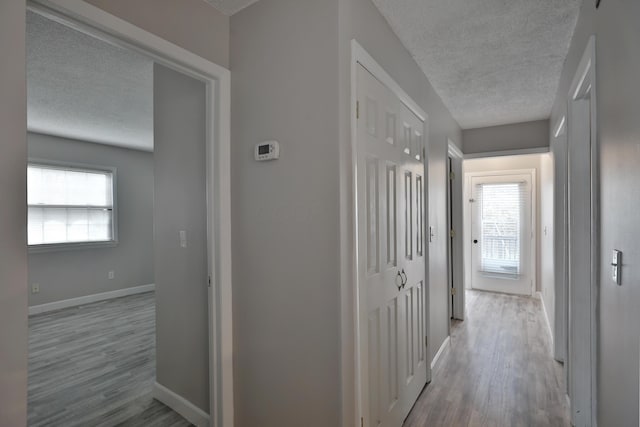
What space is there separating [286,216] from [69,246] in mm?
4904

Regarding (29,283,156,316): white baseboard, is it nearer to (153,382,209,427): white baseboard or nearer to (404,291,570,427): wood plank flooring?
(153,382,209,427): white baseboard

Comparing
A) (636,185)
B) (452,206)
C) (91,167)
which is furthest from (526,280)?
(91,167)

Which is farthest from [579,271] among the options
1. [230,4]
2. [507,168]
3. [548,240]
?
[507,168]

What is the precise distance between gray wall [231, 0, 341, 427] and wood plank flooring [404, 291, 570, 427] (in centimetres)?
108

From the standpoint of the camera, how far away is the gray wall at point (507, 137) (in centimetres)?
376

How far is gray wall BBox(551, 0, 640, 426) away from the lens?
3.12 feet

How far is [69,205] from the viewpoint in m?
4.80

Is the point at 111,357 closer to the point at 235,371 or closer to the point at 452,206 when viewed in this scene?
the point at 235,371

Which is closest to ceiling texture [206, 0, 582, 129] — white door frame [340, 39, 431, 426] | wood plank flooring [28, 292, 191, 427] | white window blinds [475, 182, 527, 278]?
white door frame [340, 39, 431, 426]

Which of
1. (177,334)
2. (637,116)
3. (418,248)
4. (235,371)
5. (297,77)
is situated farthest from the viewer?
(418,248)

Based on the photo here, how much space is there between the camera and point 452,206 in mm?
4129

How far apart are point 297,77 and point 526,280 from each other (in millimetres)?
5230

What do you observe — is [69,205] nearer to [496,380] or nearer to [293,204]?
[293,204]

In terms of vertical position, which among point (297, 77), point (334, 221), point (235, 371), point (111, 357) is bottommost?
point (111, 357)
